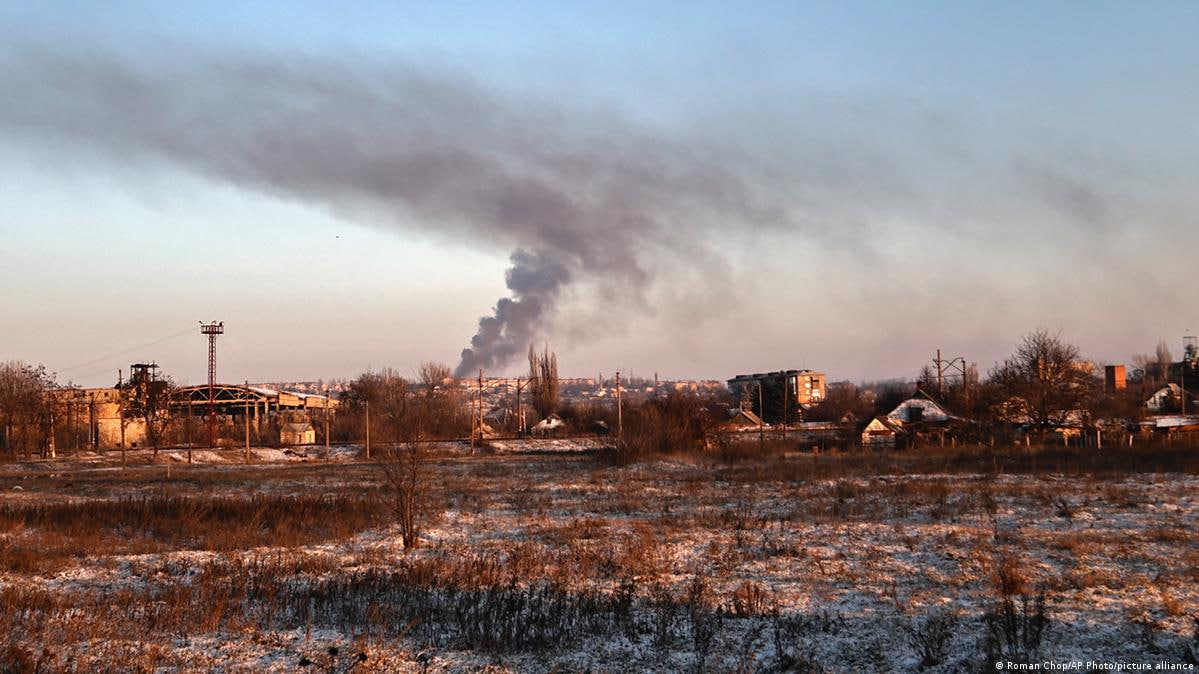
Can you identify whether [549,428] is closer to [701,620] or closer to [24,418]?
[24,418]

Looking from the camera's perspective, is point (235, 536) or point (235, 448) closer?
point (235, 536)

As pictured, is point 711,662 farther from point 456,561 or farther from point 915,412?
point 915,412

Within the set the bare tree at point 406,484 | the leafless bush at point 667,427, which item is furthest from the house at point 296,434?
the bare tree at point 406,484

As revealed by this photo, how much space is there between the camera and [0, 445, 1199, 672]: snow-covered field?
735 cm

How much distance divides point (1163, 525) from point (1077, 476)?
10.6 metres

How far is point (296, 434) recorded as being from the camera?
5778cm

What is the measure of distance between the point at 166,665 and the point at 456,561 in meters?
5.11

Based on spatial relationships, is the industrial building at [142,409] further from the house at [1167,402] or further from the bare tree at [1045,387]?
the house at [1167,402]

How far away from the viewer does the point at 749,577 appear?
1074 centimetres

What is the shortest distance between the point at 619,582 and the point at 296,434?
51.5 m

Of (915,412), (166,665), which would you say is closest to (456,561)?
(166,665)

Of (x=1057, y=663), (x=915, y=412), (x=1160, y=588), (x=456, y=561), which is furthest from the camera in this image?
(x=915, y=412)

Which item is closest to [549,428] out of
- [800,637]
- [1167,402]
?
[1167,402]

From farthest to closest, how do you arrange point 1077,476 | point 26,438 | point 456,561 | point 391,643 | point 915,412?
point 915,412 → point 26,438 → point 1077,476 → point 456,561 → point 391,643
